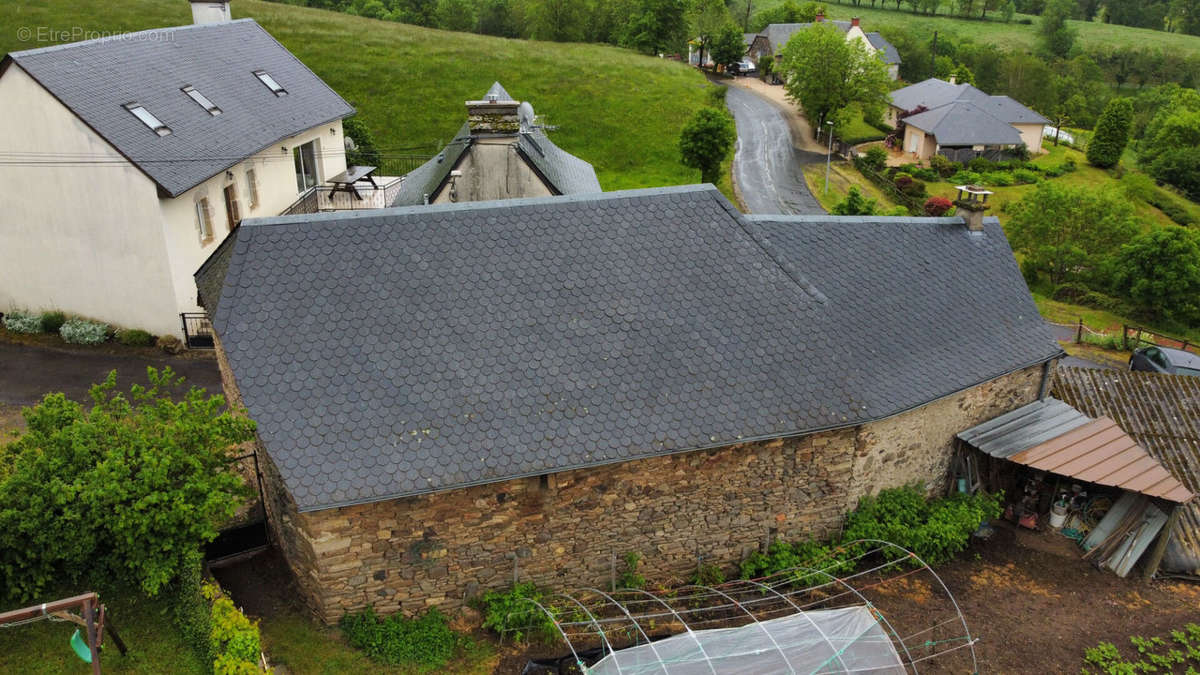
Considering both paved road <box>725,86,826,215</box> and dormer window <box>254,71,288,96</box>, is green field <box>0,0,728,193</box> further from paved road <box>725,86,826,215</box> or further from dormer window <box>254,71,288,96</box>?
dormer window <box>254,71,288,96</box>

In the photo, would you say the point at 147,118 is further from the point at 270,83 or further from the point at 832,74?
the point at 832,74

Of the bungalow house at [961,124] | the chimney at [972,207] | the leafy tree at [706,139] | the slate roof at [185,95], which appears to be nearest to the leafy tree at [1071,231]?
the leafy tree at [706,139]

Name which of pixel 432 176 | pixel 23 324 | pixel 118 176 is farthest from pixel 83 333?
pixel 432 176

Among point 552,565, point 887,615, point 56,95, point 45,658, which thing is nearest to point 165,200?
point 56,95

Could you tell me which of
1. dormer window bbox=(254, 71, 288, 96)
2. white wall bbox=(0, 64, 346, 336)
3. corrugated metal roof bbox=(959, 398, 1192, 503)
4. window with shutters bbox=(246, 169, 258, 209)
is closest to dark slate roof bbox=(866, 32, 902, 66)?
dormer window bbox=(254, 71, 288, 96)

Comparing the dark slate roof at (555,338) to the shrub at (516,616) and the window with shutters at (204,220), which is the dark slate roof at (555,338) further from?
the window with shutters at (204,220)
